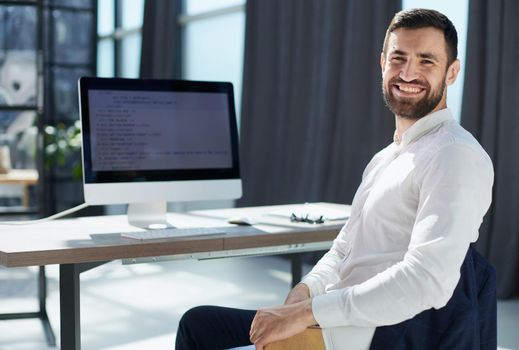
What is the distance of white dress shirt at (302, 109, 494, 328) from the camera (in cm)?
135

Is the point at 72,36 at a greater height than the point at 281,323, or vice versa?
the point at 72,36

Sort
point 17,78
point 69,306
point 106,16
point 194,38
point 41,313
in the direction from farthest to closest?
point 106,16, point 194,38, point 17,78, point 41,313, point 69,306

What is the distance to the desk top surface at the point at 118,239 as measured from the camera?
1.96 m

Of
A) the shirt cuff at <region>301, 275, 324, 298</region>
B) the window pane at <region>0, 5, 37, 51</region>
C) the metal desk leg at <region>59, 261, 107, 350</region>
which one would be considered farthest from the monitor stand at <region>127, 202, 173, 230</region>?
the window pane at <region>0, 5, 37, 51</region>

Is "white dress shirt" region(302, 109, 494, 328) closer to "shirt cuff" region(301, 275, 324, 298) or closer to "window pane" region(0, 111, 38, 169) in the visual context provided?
"shirt cuff" region(301, 275, 324, 298)

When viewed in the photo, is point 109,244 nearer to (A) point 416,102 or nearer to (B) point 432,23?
(A) point 416,102

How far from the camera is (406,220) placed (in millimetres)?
1508

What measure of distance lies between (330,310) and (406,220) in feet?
0.81

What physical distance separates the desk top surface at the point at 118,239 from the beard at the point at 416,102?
2.45ft

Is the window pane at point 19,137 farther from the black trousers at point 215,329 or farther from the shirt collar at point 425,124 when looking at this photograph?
the shirt collar at point 425,124

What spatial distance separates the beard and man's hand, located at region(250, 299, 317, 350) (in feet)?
1.63

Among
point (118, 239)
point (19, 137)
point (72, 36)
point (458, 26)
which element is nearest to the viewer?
point (118, 239)

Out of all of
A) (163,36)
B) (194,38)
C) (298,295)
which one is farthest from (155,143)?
(163,36)

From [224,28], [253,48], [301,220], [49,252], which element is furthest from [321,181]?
[49,252]
